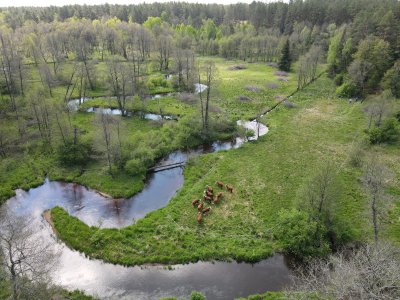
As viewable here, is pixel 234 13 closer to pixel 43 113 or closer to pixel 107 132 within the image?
pixel 43 113

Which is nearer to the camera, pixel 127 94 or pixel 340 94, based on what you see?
pixel 127 94

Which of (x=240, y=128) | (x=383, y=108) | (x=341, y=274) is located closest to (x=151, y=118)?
(x=240, y=128)

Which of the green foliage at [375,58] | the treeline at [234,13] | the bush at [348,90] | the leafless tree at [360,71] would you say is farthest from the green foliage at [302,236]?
the treeline at [234,13]

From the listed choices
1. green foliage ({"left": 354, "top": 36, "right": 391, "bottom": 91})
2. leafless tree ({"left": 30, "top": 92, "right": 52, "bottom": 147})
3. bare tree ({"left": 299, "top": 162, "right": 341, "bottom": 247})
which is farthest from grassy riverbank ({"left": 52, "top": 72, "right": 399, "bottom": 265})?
green foliage ({"left": 354, "top": 36, "right": 391, "bottom": 91})

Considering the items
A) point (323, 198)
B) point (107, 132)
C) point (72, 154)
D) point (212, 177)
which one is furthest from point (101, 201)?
point (323, 198)

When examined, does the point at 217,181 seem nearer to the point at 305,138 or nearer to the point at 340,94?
the point at 305,138

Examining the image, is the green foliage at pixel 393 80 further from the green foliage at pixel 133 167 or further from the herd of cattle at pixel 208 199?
the green foliage at pixel 133 167

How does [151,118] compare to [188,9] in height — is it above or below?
below
